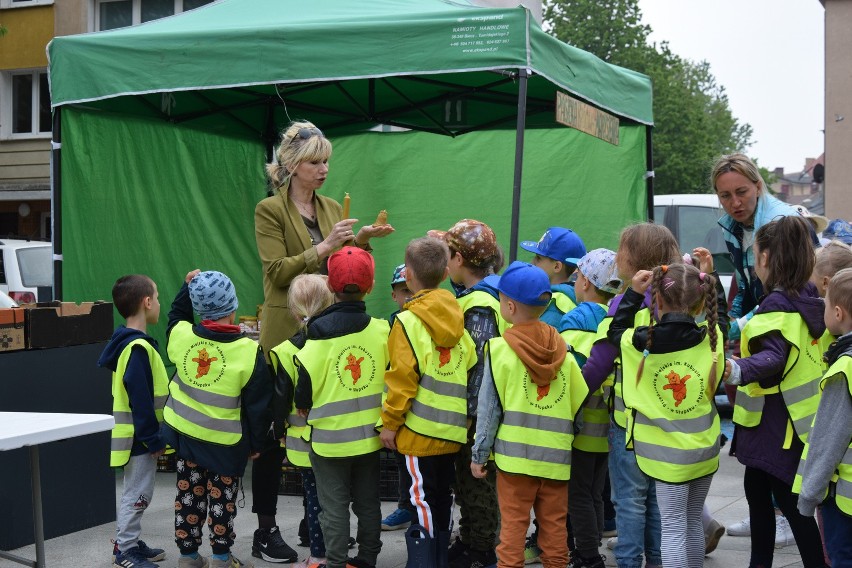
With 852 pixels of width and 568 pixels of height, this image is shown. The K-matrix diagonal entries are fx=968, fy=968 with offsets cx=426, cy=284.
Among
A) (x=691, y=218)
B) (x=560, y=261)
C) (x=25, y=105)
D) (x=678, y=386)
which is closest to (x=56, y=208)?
(x=560, y=261)

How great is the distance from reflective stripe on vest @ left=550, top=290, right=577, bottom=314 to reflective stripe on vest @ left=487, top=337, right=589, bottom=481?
0.86m

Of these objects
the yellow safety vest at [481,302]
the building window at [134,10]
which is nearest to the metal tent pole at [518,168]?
the yellow safety vest at [481,302]

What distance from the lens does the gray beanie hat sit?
4516mm

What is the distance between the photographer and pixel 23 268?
44.0 feet

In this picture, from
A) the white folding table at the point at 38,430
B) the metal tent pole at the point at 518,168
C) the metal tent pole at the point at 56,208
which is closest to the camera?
the white folding table at the point at 38,430

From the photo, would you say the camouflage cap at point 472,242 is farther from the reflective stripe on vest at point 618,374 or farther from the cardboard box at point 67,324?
the cardboard box at point 67,324

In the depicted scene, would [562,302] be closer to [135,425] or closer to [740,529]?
[740,529]

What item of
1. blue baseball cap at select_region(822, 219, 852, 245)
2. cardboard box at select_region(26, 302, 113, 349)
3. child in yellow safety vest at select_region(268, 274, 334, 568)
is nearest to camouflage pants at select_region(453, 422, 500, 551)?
child in yellow safety vest at select_region(268, 274, 334, 568)

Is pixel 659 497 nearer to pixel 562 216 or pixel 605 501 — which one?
pixel 605 501

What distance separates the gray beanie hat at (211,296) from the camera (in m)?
4.52

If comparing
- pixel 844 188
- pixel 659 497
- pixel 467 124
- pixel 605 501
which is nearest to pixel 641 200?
pixel 467 124

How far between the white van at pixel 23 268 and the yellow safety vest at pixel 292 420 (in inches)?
369

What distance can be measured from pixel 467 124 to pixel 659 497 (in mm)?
5388

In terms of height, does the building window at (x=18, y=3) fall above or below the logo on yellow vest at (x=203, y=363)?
above
